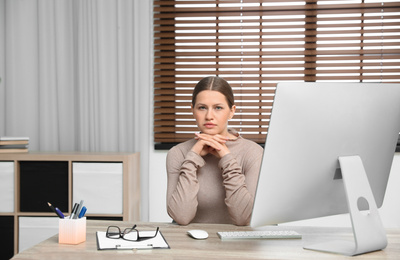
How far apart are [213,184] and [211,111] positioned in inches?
12.2

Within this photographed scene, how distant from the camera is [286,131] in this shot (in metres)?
1.10

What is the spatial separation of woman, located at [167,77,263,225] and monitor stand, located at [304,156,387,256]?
1.52 ft

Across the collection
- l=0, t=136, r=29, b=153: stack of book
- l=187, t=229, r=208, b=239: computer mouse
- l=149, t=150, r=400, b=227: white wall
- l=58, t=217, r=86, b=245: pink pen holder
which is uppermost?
l=0, t=136, r=29, b=153: stack of book

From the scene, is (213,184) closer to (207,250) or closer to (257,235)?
(257,235)

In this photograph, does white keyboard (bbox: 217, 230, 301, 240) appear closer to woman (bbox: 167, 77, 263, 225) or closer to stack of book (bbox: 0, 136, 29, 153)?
woman (bbox: 167, 77, 263, 225)

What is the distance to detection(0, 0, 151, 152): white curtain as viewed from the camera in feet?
9.57

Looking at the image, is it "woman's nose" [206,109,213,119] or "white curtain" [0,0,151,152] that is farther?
"white curtain" [0,0,151,152]

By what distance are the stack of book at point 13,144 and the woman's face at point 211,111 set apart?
1473 mm

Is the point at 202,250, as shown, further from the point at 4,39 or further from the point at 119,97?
the point at 4,39

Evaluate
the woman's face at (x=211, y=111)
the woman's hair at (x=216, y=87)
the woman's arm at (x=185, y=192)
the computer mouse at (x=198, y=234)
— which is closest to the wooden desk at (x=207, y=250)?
the computer mouse at (x=198, y=234)

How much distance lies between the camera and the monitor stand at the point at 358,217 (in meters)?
1.13

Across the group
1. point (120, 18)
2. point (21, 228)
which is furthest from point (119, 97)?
point (21, 228)

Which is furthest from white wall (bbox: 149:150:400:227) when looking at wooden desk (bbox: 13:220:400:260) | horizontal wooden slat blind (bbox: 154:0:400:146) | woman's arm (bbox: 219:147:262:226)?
wooden desk (bbox: 13:220:400:260)

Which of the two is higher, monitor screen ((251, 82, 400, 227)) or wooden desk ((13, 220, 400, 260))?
monitor screen ((251, 82, 400, 227))
